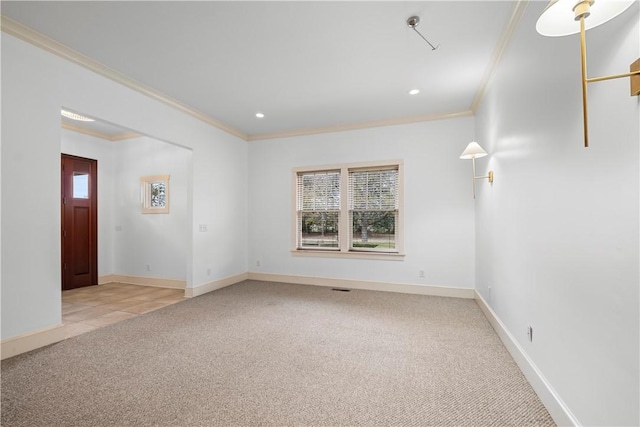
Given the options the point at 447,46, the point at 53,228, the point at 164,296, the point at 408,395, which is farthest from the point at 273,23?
the point at 164,296

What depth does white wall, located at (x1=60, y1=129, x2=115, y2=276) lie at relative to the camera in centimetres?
548

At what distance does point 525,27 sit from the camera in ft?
7.32

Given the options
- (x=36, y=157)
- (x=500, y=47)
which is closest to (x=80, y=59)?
(x=36, y=157)

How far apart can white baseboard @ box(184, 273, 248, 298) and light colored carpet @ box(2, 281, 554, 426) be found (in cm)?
87

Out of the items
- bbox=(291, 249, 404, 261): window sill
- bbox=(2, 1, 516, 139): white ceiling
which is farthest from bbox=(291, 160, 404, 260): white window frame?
bbox=(2, 1, 516, 139): white ceiling

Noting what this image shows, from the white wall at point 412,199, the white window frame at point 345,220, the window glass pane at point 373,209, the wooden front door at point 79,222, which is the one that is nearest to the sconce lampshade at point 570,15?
the white wall at point 412,199

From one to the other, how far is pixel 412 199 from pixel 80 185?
19.6 ft

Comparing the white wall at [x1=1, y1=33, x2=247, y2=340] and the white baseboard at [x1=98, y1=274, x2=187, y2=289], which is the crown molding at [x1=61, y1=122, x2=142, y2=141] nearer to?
the white wall at [x1=1, y1=33, x2=247, y2=340]

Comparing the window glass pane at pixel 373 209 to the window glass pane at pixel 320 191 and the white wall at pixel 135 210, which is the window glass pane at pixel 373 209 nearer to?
the window glass pane at pixel 320 191

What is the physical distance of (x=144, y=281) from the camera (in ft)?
18.0

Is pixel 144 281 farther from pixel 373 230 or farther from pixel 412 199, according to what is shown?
pixel 412 199

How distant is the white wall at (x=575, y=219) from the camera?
3.84 feet

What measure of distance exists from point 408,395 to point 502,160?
91.4 inches

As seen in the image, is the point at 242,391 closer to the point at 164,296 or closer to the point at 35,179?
the point at 35,179
